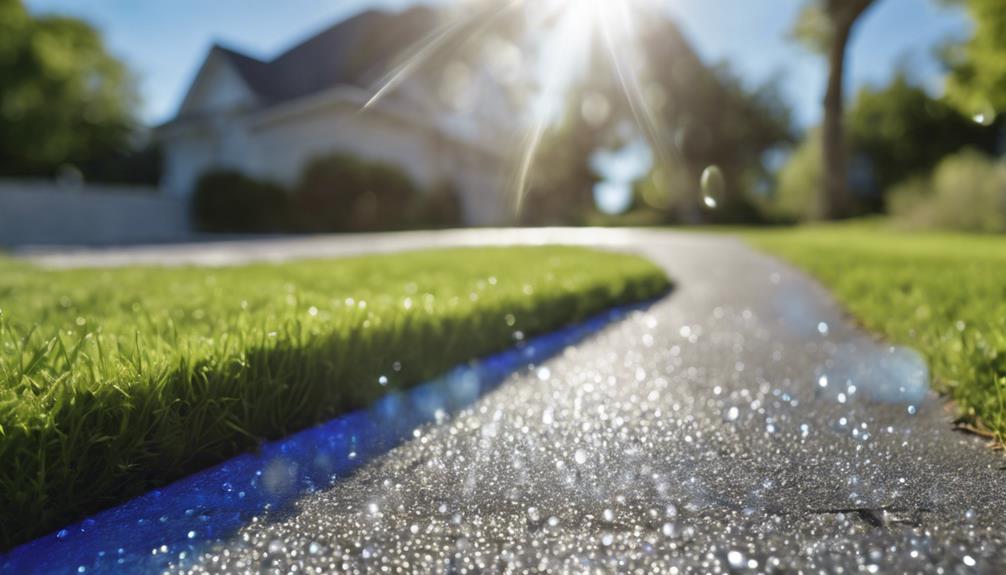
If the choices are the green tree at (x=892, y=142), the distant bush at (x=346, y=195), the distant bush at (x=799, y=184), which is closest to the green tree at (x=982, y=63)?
the distant bush at (x=799, y=184)

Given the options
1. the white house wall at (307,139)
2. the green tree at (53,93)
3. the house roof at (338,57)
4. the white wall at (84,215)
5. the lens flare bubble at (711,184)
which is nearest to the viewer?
the lens flare bubble at (711,184)

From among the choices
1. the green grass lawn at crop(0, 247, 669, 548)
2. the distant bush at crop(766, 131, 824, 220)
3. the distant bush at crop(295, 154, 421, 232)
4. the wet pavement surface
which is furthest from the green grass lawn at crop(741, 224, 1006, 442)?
the distant bush at crop(766, 131, 824, 220)

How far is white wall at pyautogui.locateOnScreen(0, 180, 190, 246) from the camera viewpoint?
1688 centimetres

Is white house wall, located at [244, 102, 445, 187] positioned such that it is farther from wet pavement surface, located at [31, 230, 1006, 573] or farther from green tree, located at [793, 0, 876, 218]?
wet pavement surface, located at [31, 230, 1006, 573]

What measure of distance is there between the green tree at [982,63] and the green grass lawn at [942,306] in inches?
383

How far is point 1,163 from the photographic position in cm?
3050

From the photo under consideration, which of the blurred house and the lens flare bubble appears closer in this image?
the lens flare bubble

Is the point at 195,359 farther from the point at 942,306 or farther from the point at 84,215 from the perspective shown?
the point at 84,215

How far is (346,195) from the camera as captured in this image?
21.1m

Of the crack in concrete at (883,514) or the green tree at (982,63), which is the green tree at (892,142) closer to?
the green tree at (982,63)

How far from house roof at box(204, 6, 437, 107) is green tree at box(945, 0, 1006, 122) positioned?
715 inches

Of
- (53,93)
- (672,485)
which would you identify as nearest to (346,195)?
(53,93)

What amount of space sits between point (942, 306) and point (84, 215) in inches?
810

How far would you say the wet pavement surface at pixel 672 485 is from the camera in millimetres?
1786
